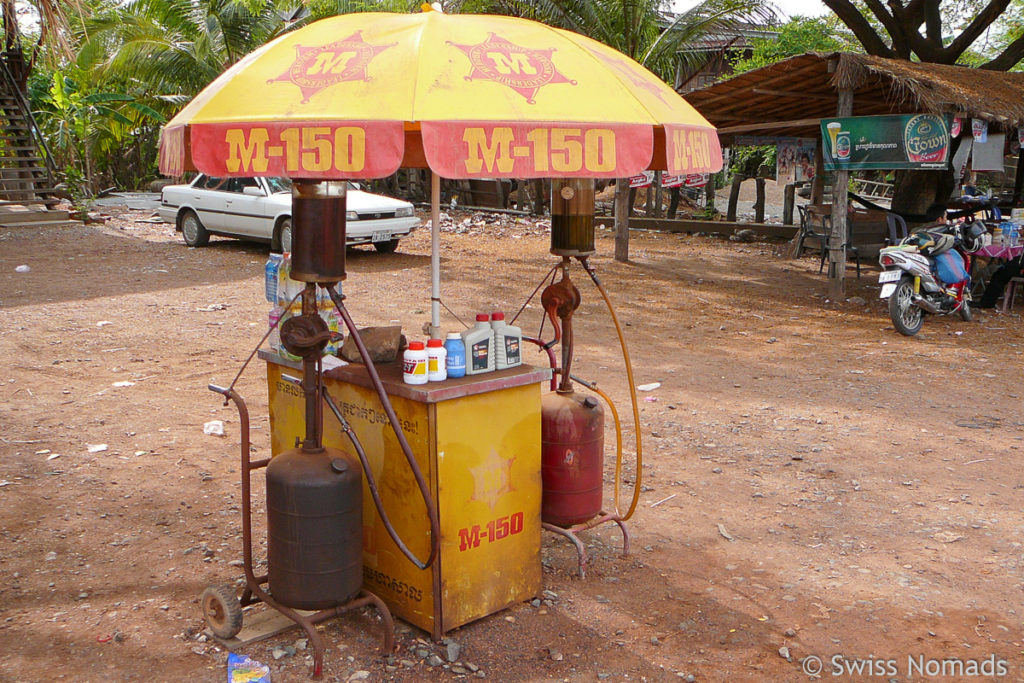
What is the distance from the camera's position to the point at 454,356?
11.1 ft

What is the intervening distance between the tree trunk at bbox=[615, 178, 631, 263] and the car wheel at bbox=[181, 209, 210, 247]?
673 centimetres

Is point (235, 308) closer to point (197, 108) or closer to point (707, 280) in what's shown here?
point (707, 280)

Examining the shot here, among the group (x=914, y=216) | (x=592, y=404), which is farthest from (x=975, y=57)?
(x=592, y=404)

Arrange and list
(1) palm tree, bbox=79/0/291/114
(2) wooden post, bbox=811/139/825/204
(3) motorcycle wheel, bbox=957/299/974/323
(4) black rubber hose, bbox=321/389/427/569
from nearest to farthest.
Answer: (4) black rubber hose, bbox=321/389/427/569
(3) motorcycle wheel, bbox=957/299/974/323
(2) wooden post, bbox=811/139/825/204
(1) palm tree, bbox=79/0/291/114

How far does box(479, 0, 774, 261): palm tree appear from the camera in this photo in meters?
14.0

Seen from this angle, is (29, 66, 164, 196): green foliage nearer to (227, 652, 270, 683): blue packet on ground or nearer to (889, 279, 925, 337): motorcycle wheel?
(889, 279, 925, 337): motorcycle wheel

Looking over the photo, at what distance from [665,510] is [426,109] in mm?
2801

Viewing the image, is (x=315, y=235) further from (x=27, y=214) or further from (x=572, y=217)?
(x=27, y=214)

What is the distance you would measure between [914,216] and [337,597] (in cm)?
1098

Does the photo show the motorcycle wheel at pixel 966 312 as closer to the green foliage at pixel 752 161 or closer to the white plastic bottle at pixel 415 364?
the white plastic bottle at pixel 415 364

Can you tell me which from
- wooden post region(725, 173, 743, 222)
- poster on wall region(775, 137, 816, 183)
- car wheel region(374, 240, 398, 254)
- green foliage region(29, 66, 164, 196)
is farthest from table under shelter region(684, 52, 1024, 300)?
green foliage region(29, 66, 164, 196)

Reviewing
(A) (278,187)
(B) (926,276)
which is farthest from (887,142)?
(A) (278,187)

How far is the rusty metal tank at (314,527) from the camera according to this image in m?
3.19

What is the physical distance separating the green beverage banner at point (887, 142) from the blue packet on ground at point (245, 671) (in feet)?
30.2
